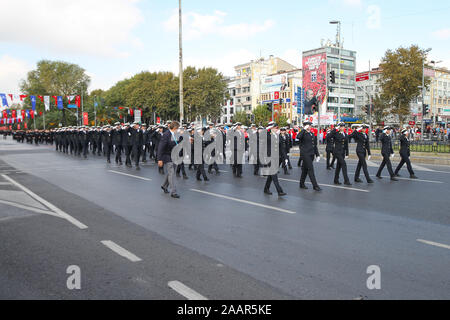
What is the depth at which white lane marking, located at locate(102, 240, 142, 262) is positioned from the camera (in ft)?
16.3

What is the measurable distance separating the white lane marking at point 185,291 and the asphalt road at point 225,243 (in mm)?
20

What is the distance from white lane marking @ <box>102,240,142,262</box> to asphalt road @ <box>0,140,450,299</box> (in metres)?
0.03

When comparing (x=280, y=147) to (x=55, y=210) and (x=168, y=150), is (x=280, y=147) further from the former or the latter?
(x=55, y=210)

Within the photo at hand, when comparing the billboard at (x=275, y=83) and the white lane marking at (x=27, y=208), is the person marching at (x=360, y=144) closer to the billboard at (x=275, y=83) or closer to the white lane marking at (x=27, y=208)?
the white lane marking at (x=27, y=208)

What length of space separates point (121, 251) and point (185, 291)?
1690 mm

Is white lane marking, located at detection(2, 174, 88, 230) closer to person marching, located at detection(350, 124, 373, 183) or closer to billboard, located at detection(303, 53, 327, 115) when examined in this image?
person marching, located at detection(350, 124, 373, 183)

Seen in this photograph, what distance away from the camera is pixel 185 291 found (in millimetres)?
3906

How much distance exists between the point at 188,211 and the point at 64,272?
360 centimetres

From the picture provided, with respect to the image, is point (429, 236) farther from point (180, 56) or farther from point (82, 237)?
point (180, 56)

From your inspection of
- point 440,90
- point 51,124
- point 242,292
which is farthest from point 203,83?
point 440,90

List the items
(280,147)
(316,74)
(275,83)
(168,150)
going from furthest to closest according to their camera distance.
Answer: (275,83)
(316,74)
(280,147)
(168,150)

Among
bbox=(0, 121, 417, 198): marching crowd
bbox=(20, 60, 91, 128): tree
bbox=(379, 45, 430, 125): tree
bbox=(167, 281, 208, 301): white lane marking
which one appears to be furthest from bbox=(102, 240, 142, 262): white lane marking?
bbox=(20, 60, 91, 128): tree

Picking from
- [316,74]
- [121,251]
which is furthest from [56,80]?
[121,251]
